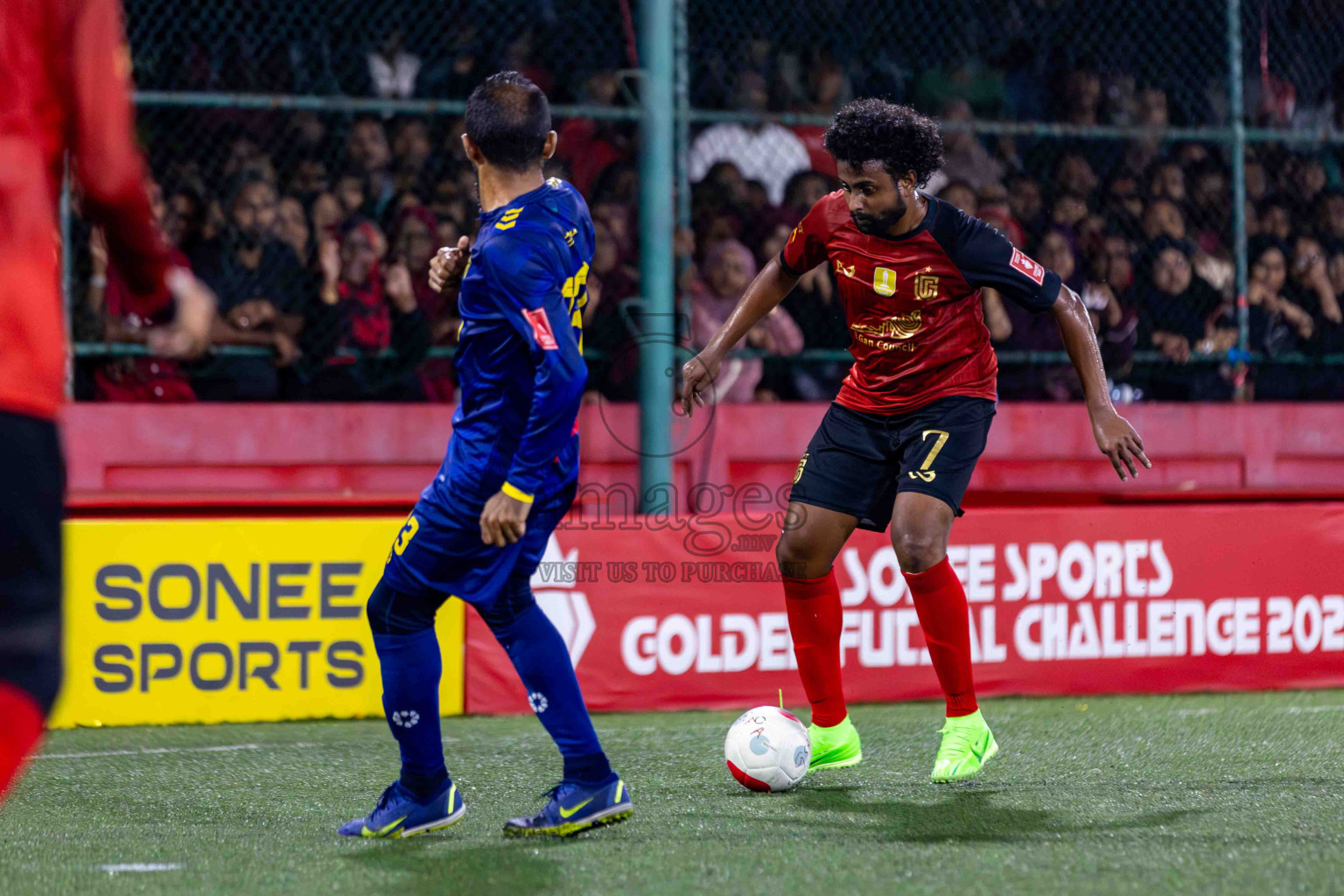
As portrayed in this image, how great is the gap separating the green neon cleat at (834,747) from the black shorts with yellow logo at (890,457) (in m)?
0.62

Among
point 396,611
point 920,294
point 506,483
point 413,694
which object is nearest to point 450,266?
point 506,483

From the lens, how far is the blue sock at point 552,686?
3561 mm

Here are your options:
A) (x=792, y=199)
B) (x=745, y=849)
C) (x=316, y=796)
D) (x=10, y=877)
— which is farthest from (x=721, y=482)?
(x=10, y=877)

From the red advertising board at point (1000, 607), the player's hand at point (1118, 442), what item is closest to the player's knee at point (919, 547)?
the player's hand at point (1118, 442)

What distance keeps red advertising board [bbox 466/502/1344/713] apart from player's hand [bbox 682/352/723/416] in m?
1.57

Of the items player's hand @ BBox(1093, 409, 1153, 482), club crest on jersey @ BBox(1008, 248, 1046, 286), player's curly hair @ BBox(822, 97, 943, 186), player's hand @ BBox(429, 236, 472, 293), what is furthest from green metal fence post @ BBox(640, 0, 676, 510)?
player's hand @ BBox(429, 236, 472, 293)

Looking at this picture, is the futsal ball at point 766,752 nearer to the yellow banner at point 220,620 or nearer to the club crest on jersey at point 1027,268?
the club crest on jersey at point 1027,268

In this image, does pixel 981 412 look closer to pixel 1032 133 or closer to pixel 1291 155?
pixel 1032 133

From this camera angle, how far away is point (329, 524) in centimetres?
580

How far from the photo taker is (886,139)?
4273 mm

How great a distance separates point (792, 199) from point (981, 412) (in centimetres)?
350

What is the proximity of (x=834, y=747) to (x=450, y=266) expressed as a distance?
1889 mm

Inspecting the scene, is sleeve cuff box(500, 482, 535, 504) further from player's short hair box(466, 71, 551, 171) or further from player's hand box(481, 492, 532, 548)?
player's short hair box(466, 71, 551, 171)

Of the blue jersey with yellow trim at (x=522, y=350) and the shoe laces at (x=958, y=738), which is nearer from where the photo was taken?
the blue jersey with yellow trim at (x=522, y=350)
